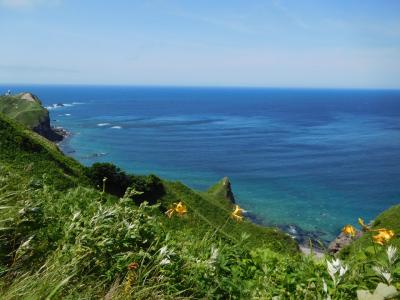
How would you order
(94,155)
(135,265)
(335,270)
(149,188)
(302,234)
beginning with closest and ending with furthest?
(335,270), (135,265), (149,188), (302,234), (94,155)

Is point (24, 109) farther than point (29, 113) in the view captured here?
Yes

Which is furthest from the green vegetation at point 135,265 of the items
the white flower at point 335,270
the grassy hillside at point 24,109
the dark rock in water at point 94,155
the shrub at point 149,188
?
the grassy hillside at point 24,109

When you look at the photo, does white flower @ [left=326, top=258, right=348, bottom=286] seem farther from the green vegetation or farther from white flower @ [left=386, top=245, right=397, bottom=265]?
white flower @ [left=386, top=245, right=397, bottom=265]

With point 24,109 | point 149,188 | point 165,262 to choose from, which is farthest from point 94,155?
point 165,262

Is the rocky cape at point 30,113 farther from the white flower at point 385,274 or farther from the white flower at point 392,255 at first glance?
the white flower at point 385,274

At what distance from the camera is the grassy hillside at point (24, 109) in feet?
338

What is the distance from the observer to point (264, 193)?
73.7 m

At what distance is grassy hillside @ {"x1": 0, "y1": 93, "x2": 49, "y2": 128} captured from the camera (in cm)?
10312

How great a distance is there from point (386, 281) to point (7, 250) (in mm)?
4108

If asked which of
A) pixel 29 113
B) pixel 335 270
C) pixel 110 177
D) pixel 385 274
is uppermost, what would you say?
pixel 385 274

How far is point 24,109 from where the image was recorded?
112m

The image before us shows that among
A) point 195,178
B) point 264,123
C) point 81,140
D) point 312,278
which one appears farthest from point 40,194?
point 264,123

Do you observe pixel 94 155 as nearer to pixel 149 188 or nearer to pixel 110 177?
pixel 149 188

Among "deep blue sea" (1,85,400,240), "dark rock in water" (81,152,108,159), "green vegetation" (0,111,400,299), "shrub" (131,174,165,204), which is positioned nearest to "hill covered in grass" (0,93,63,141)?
"deep blue sea" (1,85,400,240)
